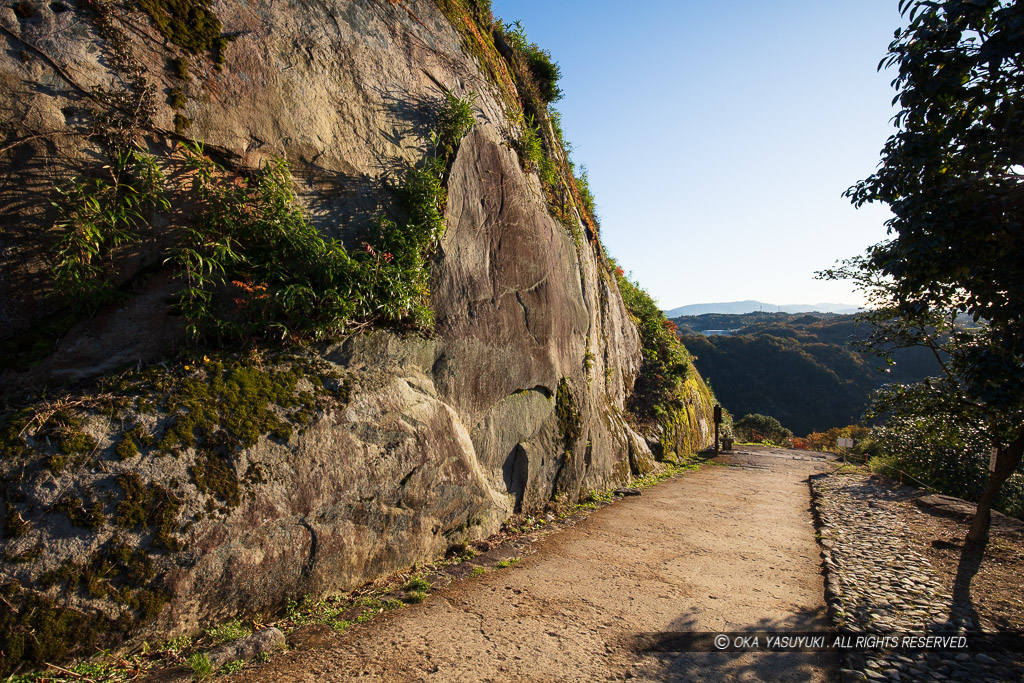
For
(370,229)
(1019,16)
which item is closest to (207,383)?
(370,229)

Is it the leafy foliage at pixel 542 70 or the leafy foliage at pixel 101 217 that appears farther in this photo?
the leafy foliage at pixel 542 70

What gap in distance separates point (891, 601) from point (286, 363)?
255 inches

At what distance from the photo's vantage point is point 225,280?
15.5 feet

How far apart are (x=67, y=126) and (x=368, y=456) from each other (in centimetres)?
383

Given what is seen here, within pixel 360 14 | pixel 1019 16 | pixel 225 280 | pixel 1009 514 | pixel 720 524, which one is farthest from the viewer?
pixel 1009 514

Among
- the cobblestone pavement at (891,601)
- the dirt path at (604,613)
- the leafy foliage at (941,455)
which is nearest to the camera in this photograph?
the dirt path at (604,613)

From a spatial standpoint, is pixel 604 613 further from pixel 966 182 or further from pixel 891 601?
pixel 966 182

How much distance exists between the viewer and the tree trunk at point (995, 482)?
6223 mm

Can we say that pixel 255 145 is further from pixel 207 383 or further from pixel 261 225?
pixel 207 383

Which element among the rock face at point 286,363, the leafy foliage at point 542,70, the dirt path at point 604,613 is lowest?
the dirt path at point 604,613

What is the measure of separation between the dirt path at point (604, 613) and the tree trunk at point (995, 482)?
6.65ft

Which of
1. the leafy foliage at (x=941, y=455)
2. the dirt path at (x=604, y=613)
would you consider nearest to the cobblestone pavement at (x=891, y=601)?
the dirt path at (x=604, y=613)

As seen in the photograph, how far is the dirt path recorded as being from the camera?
139 inches

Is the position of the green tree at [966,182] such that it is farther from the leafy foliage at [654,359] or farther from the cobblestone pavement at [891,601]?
the leafy foliage at [654,359]
